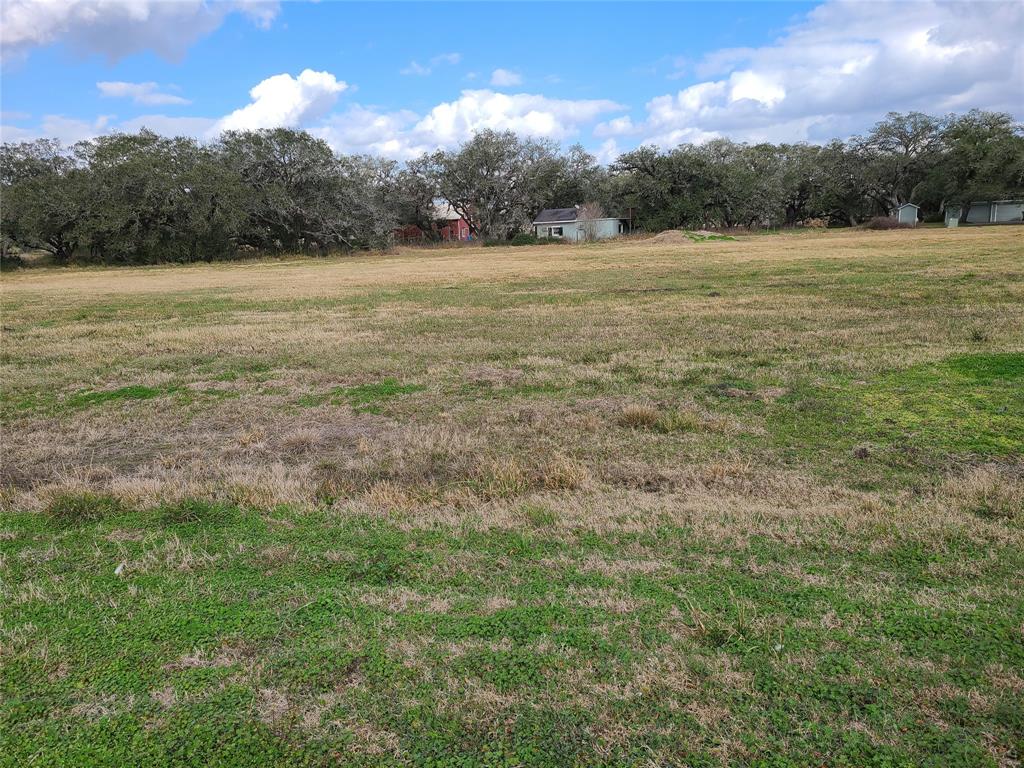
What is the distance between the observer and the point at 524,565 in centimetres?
394

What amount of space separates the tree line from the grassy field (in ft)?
153

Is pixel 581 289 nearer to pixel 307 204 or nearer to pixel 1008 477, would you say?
pixel 1008 477

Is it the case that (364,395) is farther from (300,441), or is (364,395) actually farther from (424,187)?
(424,187)

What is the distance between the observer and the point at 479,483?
5336 millimetres

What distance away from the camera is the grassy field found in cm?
266

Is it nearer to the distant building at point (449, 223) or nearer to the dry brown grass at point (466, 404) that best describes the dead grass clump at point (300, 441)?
the dry brown grass at point (466, 404)

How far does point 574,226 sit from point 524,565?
71.8 meters

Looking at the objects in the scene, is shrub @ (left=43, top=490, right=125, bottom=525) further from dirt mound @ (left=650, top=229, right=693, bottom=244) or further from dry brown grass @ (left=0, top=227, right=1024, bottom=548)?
dirt mound @ (left=650, top=229, right=693, bottom=244)

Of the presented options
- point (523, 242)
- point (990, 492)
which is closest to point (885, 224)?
point (523, 242)

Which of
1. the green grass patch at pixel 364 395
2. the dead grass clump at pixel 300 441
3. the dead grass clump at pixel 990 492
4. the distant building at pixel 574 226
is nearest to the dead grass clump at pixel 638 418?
the dead grass clump at pixel 990 492

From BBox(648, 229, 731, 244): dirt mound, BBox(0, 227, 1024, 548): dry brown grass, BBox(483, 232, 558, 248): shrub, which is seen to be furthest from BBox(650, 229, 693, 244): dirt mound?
BBox(0, 227, 1024, 548): dry brown grass

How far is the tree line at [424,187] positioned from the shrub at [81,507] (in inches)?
1962

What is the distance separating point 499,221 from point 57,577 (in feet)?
243

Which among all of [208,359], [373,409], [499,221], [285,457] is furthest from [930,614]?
[499,221]
